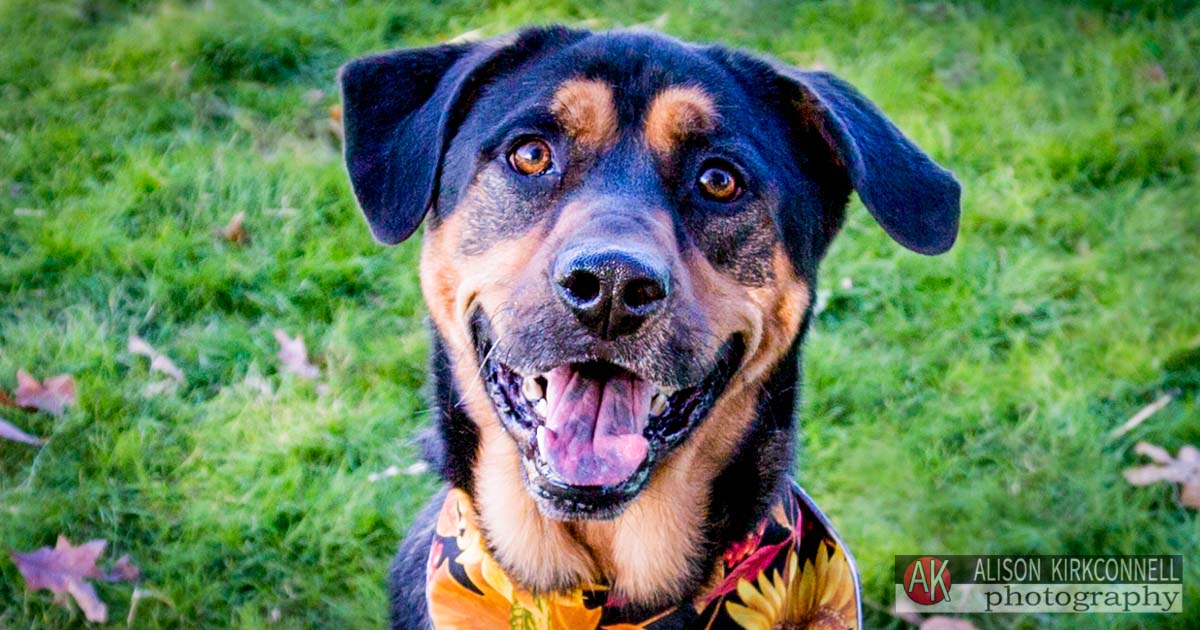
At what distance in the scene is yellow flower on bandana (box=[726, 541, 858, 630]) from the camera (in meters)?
3.33

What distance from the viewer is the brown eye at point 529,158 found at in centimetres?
331

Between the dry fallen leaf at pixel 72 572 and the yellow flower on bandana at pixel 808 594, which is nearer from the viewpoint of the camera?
the yellow flower on bandana at pixel 808 594

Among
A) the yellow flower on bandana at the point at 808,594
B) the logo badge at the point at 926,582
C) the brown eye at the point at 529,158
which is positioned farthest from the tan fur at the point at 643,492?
the logo badge at the point at 926,582

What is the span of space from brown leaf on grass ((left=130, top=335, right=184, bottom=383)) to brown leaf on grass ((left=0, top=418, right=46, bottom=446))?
581 mm

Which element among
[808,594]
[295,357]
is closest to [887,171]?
[808,594]

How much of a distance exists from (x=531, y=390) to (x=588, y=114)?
785mm

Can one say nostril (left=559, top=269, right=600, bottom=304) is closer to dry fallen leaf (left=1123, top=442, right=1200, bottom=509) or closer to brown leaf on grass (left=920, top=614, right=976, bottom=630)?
brown leaf on grass (left=920, top=614, right=976, bottom=630)

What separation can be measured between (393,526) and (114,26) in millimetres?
4057

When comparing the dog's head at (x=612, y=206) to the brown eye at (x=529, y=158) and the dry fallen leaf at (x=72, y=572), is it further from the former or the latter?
the dry fallen leaf at (x=72, y=572)

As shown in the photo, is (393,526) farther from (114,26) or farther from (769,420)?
(114,26)

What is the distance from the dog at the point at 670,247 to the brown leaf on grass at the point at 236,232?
2.54 metres

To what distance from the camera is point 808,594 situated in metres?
3.49

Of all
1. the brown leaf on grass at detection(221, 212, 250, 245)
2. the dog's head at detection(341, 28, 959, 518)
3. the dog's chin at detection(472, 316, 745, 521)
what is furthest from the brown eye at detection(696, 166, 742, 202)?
the brown leaf on grass at detection(221, 212, 250, 245)

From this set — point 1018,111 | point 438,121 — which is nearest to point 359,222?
point 438,121
